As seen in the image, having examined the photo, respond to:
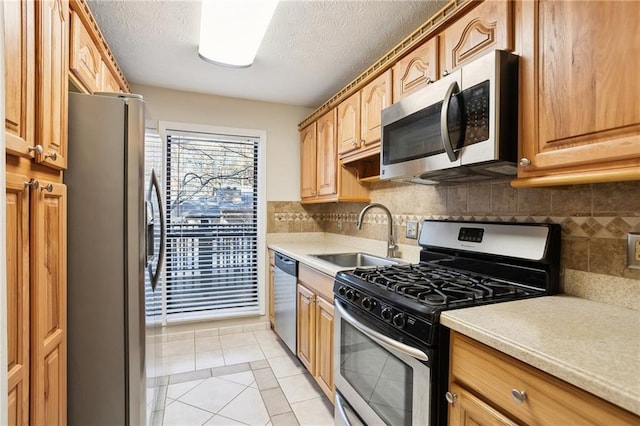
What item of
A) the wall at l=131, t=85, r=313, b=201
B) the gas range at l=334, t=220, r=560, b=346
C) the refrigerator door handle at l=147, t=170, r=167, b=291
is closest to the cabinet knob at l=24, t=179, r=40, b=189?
the refrigerator door handle at l=147, t=170, r=167, b=291

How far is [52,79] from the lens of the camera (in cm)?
116

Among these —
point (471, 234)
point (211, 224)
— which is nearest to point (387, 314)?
point (471, 234)

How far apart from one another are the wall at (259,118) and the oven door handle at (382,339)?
6.62 feet

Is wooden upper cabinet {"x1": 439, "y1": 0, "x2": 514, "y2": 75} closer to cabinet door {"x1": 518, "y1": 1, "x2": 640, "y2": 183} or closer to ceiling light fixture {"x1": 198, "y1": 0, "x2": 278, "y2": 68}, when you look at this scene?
cabinet door {"x1": 518, "y1": 1, "x2": 640, "y2": 183}

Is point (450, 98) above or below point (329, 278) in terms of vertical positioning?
above

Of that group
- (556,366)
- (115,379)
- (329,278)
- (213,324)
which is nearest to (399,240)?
(329,278)

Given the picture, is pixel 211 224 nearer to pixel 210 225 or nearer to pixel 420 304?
pixel 210 225

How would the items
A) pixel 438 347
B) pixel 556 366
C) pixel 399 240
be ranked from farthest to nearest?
pixel 399 240 → pixel 438 347 → pixel 556 366

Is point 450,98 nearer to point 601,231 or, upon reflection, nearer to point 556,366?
point 601,231

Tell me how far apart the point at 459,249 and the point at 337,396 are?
98cm

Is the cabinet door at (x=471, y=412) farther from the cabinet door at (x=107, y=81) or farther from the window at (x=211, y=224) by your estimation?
the window at (x=211, y=224)

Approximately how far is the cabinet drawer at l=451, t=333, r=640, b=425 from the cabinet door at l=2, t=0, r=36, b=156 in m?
1.43

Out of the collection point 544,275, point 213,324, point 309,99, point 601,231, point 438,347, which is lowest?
point 213,324

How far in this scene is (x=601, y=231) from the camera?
44.7 inches
